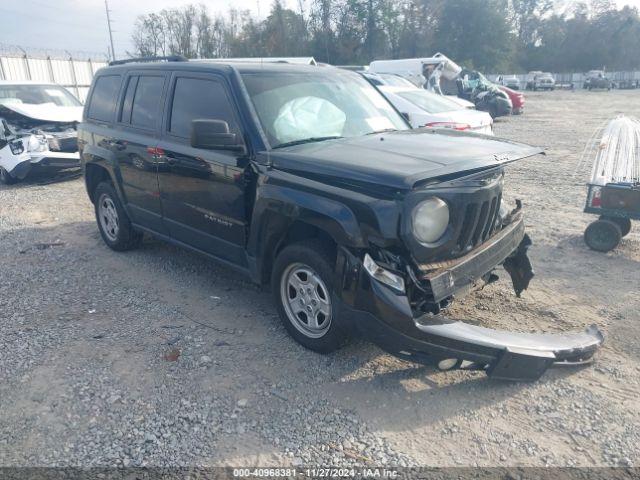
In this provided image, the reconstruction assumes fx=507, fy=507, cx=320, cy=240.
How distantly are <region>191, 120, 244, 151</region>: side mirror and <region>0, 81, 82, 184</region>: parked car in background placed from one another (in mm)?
7355

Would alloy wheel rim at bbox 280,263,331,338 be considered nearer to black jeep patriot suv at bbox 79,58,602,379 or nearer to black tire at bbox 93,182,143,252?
black jeep patriot suv at bbox 79,58,602,379

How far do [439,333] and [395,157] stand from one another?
1.19 meters

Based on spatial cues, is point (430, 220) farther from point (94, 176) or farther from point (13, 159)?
point (13, 159)

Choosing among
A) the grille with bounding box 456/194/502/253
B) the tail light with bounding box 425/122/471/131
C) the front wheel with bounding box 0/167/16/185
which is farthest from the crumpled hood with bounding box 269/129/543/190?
the front wheel with bounding box 0/167/16/185

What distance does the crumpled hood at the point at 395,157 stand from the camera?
10.3 feet

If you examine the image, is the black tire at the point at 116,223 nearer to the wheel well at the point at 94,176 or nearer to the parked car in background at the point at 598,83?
the wheel well at the point at 94,176

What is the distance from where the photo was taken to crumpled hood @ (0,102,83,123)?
10586 mm

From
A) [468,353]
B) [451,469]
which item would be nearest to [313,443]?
[451,469]

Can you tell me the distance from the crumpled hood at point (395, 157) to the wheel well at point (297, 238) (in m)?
0.43

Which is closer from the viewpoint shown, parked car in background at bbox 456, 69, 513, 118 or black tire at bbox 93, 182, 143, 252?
black tire at bbox 93, 182, 143, 252

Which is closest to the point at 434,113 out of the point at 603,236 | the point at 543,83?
the point at 603,236

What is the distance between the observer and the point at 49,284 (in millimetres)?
5285

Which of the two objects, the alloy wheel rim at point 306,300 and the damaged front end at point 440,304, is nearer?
the damaged front end at point 440,304

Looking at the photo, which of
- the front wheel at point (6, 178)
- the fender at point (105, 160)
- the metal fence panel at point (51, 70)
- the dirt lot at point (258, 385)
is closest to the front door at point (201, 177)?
the dirt lot at point (258, 385)
